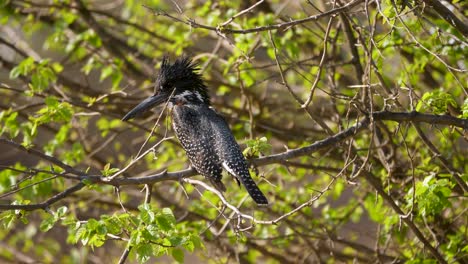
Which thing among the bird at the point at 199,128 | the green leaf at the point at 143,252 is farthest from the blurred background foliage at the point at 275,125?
the bird at the point at 199,128

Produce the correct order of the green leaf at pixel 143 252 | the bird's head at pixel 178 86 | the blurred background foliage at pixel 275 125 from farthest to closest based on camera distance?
the bird's head at pixel 178 86 → the blurred background foliage at pixel 275 125 → the green leaf at pixel 143 252

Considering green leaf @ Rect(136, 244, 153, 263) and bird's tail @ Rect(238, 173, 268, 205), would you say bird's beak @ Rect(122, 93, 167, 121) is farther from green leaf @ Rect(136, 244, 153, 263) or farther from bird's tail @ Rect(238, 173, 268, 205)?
green leaf @ Rect(136, 244, 153, 263)

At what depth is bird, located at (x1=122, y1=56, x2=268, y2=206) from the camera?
11.7ft

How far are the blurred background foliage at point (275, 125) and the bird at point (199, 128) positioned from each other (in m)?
0.12

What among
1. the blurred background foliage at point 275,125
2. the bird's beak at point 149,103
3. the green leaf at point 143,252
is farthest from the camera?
the bird's beak at point 149,103

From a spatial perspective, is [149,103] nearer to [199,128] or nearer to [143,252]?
[199,128]

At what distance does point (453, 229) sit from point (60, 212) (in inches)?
101

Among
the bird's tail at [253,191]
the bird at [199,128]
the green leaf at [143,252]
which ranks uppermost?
the bird at [199,128]

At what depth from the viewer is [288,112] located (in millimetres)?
5379

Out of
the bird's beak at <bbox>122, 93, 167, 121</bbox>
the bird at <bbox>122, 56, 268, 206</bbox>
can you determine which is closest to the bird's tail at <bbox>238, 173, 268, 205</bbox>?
the bird at <bbox>122, 56, 268, 206</bbox>

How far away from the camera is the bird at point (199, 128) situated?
3.57 m

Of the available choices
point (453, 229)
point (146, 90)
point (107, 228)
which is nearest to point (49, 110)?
point (107, 228)

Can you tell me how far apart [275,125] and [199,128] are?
3.96 ft

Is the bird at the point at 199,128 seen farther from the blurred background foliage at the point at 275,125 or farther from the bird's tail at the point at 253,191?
the blurred background foliage at the point at 275,125
